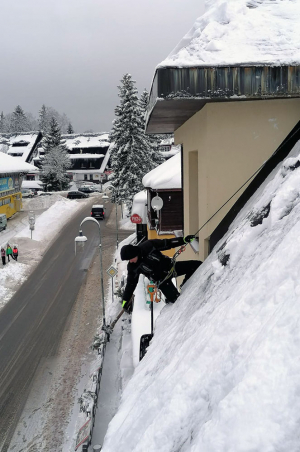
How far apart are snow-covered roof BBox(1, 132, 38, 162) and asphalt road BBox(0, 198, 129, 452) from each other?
48804 mm

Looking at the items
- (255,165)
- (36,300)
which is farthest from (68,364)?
(255,165)

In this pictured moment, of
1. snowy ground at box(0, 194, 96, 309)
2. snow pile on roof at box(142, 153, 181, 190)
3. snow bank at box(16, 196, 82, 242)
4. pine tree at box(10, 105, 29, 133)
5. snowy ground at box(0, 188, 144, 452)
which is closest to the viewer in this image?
snowy ground at box(0, 188, 144, 452)

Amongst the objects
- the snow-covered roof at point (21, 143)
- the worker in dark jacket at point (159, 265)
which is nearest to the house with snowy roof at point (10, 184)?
the snow-covered roof at point (21, 143)

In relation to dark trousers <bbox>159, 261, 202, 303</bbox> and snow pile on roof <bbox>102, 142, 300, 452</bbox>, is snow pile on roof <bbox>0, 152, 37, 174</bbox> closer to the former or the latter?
dark trousers <bbox>159, 261, 202, 303</bbox>

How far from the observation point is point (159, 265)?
19.4 ft

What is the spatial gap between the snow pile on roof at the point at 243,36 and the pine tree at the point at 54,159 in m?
55.7

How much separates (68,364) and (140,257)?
33.3ft

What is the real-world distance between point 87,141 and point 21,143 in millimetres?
13615

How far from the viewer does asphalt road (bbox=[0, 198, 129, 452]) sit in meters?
12.4

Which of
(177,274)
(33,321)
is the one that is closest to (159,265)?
(177,274)

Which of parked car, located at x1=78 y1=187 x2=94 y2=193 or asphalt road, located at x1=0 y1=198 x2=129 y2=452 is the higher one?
parked car, located at x1=78 y1=187 x2=94 y2=193

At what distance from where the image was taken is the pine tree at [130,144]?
33.9 metres

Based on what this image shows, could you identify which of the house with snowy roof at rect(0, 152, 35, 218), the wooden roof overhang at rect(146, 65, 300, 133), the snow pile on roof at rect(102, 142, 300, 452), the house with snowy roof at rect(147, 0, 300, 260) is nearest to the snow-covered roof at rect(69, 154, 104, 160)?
the house with snowy roof at rect(0, 152, 35, 218)

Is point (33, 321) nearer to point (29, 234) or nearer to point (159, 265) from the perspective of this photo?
point (159, 265)
